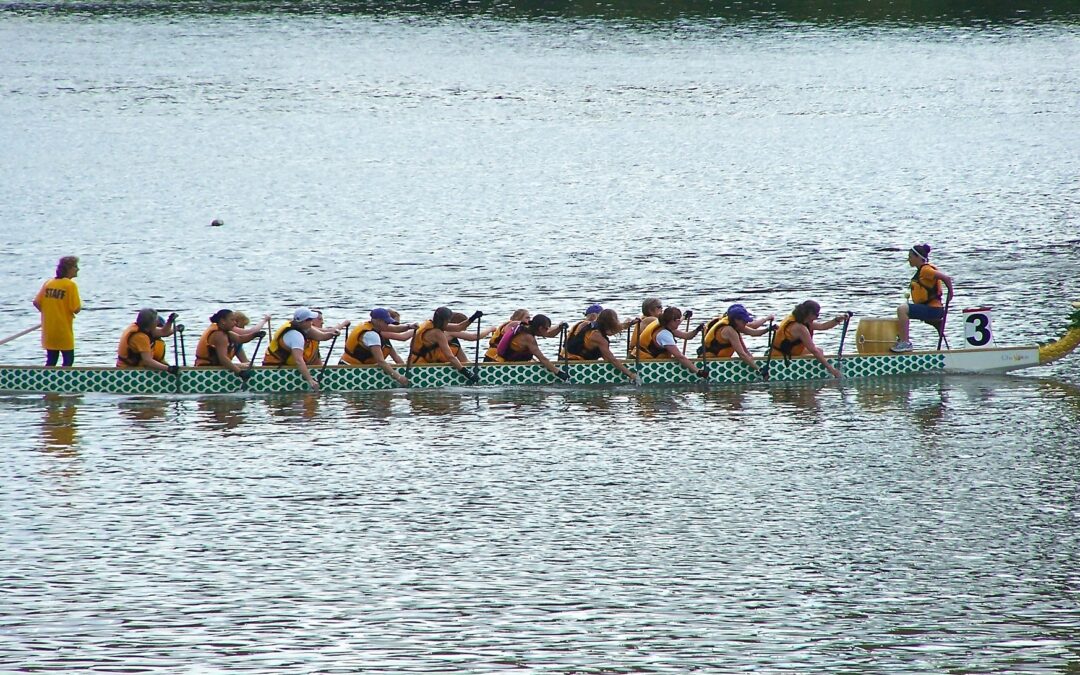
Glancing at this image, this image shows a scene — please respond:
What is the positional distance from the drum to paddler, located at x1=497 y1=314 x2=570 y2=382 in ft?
18.1

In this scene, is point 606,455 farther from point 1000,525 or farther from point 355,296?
point 355,296

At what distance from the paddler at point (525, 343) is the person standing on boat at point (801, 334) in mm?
3846

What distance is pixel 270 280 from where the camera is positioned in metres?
37.8

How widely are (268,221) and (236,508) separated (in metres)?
27.7

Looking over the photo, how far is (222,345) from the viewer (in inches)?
952

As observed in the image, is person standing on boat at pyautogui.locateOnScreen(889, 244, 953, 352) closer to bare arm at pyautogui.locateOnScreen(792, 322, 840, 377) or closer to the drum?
the drum

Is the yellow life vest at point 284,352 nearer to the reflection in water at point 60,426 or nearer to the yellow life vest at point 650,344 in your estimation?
the reflection in water at point 60,426

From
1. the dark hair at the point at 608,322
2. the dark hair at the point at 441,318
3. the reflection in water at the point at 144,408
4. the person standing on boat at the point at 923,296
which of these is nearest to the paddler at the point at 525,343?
the dark hair at the point at 608,322

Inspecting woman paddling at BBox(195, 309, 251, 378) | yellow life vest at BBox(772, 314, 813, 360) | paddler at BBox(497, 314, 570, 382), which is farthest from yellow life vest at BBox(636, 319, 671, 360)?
woman paddling at BBox(195, 309, 251, 378)

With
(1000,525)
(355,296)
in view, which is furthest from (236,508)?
(355,296)

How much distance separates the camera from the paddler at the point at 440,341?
81.0 ft

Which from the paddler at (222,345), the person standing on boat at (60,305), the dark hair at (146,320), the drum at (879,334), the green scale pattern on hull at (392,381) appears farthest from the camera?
the drum at (879,334)

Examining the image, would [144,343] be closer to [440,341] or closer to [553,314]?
[440,341]

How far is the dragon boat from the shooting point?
2438 cm
